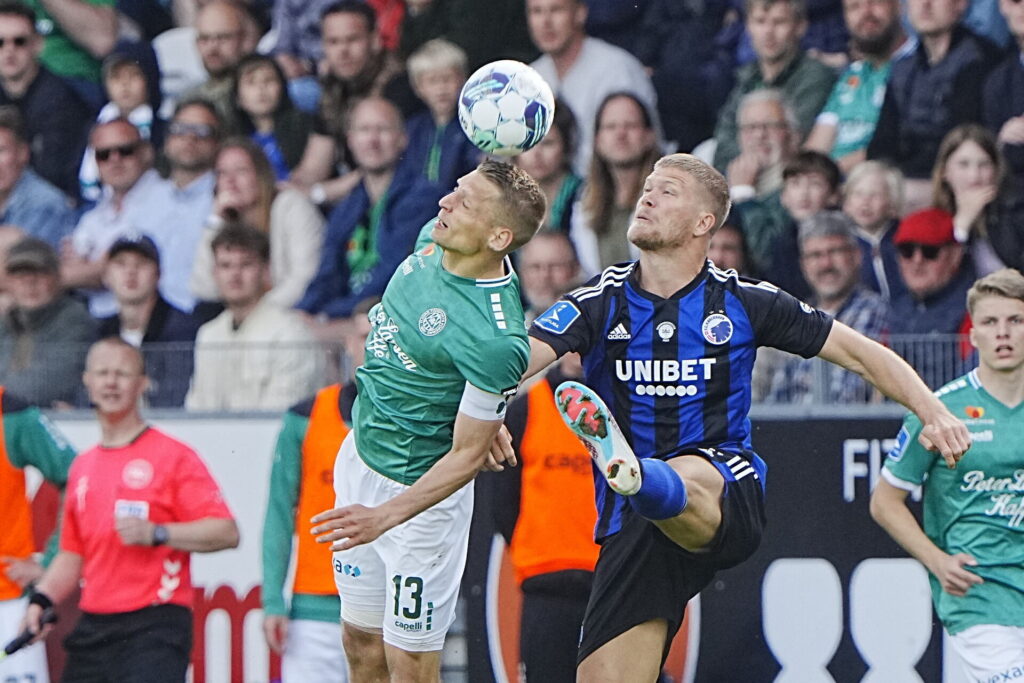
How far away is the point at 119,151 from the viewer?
1160 centimetres

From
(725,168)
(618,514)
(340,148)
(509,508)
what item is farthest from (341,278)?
(618,514)

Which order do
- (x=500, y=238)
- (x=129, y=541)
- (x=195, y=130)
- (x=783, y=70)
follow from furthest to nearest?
(x=195, y=130) < (x=783, y=70) < (x=129, y=541) < (x=500, y=238)

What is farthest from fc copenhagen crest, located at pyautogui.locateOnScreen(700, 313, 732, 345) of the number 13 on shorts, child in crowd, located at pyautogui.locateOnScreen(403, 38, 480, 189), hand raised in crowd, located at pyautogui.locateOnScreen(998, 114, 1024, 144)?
child in crowd, located at pyautogui.locateOnScreen(403, 38, 480, 189)

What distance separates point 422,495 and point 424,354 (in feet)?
1.89

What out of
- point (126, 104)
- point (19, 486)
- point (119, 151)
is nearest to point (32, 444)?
point (19, 486)

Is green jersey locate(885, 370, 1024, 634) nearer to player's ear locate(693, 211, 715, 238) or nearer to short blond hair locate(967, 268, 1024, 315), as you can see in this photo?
short blond hair locate(967, 268, 1024, 315)

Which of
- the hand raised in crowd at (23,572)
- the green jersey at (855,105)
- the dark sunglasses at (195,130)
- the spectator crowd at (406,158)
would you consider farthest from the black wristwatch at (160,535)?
the green jersey at (855,105)

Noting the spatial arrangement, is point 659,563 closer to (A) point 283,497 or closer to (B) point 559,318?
(B) point 559,318

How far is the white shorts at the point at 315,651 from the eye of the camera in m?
7.89

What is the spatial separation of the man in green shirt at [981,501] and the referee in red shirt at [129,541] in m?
3.27

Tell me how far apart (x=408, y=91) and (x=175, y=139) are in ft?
5.77

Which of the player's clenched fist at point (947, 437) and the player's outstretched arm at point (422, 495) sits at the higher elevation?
the player's clenched fist at point (947, 437)

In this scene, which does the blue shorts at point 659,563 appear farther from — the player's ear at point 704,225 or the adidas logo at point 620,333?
the player's ear at point 704,225

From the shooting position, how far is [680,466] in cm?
592
